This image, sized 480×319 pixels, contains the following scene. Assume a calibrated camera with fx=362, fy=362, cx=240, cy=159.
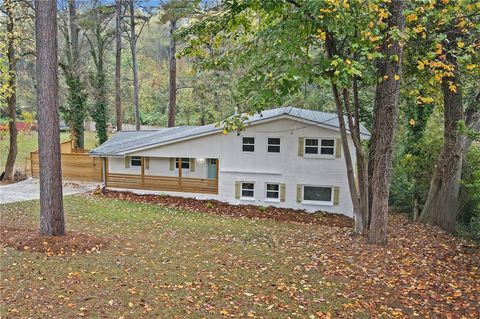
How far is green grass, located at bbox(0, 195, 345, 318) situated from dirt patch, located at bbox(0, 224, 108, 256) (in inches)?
8.8

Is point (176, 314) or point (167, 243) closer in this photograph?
point (176, 314)

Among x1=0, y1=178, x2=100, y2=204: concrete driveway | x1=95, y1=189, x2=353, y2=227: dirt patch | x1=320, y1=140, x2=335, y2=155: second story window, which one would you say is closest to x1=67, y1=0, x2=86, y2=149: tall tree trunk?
x1=0, y1=178, x2=100, y2=204: concrete driveway

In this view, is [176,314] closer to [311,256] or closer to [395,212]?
[311,256]

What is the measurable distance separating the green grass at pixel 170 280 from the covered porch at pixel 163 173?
8719mm

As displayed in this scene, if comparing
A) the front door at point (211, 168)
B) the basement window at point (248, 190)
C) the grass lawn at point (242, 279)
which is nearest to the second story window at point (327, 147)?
the basement window at point (248, 190)

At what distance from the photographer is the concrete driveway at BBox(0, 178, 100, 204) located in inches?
636

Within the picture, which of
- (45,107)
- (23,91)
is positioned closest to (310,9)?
(45,107)

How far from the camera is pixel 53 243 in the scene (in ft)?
24.3

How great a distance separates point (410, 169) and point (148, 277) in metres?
11.6

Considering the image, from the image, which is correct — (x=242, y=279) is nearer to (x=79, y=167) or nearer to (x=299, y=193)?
(x=299, y=193)

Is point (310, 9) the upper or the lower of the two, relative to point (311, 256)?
upper

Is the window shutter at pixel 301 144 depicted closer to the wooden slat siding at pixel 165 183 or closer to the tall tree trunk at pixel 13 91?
the wooden slat siding at pixel 165 183

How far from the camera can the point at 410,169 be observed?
1413 cm

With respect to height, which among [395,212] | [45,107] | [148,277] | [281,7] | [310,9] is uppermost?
[281,7]
